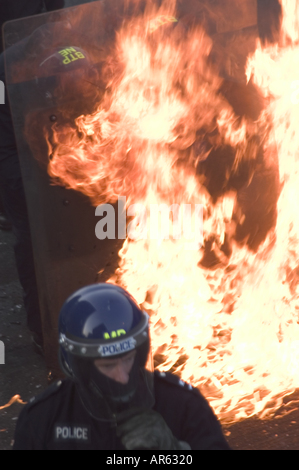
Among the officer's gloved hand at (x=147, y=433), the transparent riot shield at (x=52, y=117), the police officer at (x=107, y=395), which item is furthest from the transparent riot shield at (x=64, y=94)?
the officer's gloved hand at (x=147, y=433)

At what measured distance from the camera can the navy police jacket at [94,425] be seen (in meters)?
2.23

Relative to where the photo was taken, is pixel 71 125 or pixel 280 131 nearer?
pixel 71 125

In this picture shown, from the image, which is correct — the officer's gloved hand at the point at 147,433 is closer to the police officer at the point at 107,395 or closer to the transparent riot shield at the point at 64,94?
the police officer at the point at 107,395

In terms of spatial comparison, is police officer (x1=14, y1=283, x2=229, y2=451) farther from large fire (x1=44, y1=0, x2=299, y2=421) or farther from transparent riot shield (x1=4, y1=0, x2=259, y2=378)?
large fire (x1=44, y1=0, x2=299, y2=421)

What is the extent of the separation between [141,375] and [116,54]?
6.42 ft

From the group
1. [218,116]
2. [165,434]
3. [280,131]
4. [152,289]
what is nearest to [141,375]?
[165,434]

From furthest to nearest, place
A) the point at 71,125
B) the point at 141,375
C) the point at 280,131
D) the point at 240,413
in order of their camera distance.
Answer: the point at 280,131 < the point at 240,413 < the point at 71,125 < the point at 141,375

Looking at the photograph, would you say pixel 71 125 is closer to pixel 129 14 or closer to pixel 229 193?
pixel 129 14

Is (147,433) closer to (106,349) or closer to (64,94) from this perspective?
(106,349)

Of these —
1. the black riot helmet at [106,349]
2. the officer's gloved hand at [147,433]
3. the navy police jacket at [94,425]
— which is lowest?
the navy police jacket at [94,425]

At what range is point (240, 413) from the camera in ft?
12.2

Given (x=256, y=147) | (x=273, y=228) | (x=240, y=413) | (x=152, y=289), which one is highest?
(x=256, y=147)

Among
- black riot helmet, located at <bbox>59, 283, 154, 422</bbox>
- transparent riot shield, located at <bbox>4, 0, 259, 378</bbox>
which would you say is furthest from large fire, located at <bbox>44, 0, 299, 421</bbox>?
black riot helmet, located at <bbox>59, 283, 154, 422</bbox>

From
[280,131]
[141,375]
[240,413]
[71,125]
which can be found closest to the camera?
[141,375]
